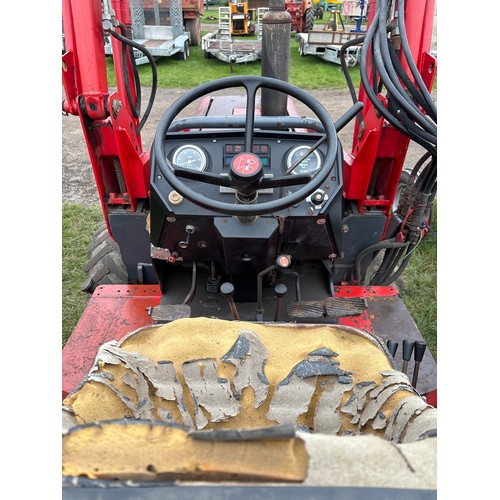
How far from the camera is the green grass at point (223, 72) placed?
8.90 metres

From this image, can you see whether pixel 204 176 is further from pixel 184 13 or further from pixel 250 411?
pixel 184 13

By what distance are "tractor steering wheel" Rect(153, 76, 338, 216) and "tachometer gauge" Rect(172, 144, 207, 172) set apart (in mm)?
310

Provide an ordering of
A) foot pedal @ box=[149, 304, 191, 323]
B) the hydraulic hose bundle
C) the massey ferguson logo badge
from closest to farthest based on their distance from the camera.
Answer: the massey ferguson logo badge < the hydraulic hose bundle < foot pedal @ box=[149, 304, 191, 323]

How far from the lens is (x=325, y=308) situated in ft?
7.04

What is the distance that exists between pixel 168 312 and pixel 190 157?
74 cm

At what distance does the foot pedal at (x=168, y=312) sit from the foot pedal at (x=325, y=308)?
49 cm

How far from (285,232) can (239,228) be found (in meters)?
0.25

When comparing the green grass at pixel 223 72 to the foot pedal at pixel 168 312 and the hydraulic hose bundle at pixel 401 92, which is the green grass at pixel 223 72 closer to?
the hydraulic hose bundle at pixel 401 92

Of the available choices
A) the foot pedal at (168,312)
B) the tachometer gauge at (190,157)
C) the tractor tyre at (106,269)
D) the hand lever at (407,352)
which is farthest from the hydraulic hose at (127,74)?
the hand lever at (407,352)

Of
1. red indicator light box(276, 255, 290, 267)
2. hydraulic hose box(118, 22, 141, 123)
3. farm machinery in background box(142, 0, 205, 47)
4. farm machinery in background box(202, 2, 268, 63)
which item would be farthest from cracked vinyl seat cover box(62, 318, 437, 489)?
farm machinery in background box(142, 0, 205, 47)

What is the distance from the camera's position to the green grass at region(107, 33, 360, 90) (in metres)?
8.90

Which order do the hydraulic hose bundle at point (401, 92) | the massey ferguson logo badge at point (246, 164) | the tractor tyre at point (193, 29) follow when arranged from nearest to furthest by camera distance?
the massey ferguson logo badge at point (246, 164), the hydraulic hose bundle at point (401, 92), the tractor tyre at point (193, 29)

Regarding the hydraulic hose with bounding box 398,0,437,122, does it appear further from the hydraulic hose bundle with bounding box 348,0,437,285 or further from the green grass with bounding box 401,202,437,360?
the green grass with bounding box 401,202,437,360

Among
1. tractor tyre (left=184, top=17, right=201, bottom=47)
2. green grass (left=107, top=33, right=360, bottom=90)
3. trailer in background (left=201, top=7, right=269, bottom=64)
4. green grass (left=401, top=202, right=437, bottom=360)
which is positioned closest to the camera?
green grass (left=401, top=202, right=437, bottom=360)
